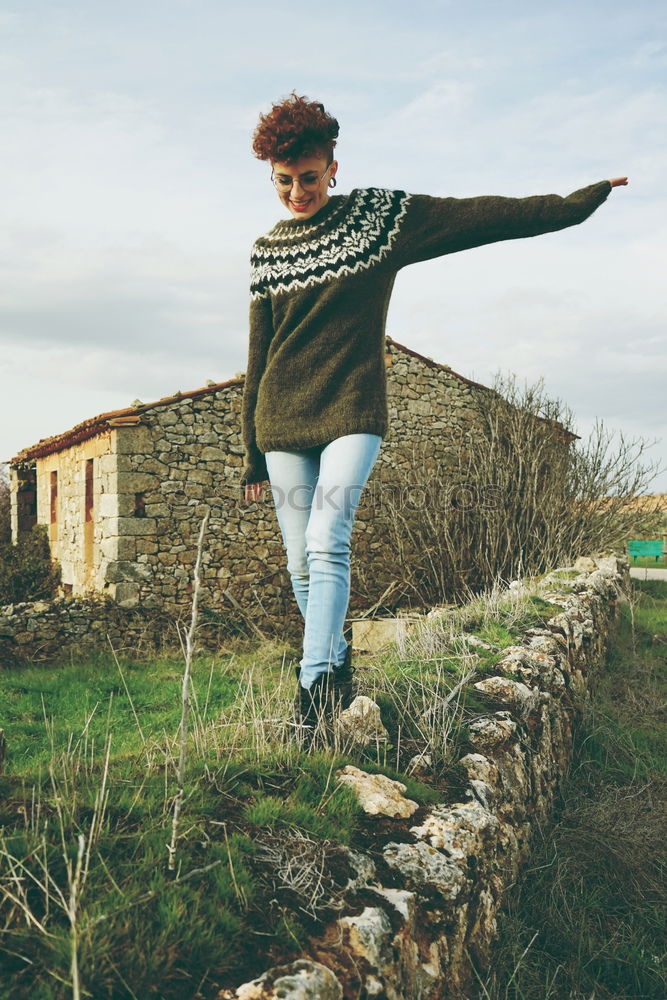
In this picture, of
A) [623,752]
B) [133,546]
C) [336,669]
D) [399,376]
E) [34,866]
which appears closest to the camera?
[34,866]

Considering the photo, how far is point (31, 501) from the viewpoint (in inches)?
617

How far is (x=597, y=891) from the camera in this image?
2.83 m

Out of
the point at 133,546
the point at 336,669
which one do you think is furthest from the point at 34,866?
the point at 133,546

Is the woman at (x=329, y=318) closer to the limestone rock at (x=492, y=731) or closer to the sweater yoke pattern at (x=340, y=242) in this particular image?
the sweater yoke pattern at (x=340, y=242)

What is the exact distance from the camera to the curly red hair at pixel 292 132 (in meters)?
2.64

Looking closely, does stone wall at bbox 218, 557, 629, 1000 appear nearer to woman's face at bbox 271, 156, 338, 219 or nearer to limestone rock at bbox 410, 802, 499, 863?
limestone rock at bbox 410, 802, 499, 863

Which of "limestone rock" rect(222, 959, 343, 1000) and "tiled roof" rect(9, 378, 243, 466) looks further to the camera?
"tiled roof" rect(9, 378, 243, 466)

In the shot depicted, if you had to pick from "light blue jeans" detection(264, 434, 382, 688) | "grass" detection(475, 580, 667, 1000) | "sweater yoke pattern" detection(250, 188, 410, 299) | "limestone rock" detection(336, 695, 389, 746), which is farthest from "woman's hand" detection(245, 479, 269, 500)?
"grass" detection(475, 580, 667, 1000)

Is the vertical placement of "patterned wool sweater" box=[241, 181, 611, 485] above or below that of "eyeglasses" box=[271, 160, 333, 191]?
below

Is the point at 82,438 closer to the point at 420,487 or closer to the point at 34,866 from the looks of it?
the point at 420,487

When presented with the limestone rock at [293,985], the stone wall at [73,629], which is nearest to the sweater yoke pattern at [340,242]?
the limestone rock at [293,985]

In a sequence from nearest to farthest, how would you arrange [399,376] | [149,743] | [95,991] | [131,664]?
1. [95,991]
2. [149,743]
3. [131,664]
4. [399,376]

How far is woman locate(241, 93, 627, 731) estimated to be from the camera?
260 centimetres

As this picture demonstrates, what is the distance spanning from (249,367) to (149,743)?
4.97ft
